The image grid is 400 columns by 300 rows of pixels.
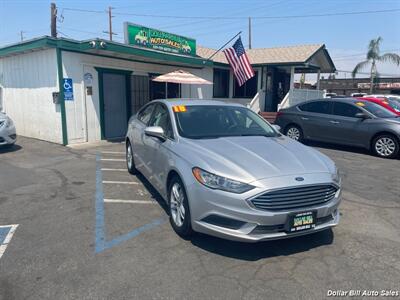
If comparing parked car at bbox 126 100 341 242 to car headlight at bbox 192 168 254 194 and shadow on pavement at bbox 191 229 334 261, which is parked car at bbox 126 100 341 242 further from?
shadow on pavement at bbox 191 229 334 261

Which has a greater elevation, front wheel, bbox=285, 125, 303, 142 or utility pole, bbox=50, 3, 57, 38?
utility pole, bbox=50, 3, 57, 38

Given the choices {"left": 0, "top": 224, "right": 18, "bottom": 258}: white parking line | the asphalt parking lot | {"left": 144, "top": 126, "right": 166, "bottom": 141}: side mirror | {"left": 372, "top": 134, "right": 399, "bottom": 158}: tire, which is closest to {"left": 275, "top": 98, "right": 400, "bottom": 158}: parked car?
{"left": 372, "top": 134, "right": 399, "bottom": 158}: tire

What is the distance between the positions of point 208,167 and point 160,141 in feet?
4.34

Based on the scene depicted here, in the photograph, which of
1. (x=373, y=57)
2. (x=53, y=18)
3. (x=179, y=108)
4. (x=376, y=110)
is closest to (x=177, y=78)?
(x=376, y=110)

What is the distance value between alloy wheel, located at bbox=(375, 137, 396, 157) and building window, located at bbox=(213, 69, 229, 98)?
973cm

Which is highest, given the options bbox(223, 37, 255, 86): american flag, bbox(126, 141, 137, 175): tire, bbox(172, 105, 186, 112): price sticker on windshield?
bbox(223, 37, 255, 86): american flag

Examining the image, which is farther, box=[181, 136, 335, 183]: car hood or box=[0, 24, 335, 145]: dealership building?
box=[0, 24, 335, 145]: dealership building

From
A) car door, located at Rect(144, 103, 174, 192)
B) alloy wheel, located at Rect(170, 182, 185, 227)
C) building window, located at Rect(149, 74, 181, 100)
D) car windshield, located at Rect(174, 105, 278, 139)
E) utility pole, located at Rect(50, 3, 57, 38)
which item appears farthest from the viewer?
utility pole, located at Rect(50, 3, 57, 38)

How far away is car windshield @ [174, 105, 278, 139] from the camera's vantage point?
4301mm

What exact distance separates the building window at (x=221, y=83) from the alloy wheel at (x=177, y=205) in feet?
45.2

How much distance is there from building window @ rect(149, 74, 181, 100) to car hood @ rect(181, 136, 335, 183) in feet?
30.8

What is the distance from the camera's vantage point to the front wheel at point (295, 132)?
10578mm

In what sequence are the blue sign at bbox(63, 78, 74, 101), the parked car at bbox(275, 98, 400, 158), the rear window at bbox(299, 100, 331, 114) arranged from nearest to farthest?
the parked car at bbox(275, 98, 400, 158) < the blue sign at bbox(63, 78, 74, 101) < the rear window at bbox(299, 100, 331, 114)

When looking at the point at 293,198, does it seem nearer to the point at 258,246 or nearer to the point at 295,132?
the point at 258,246
